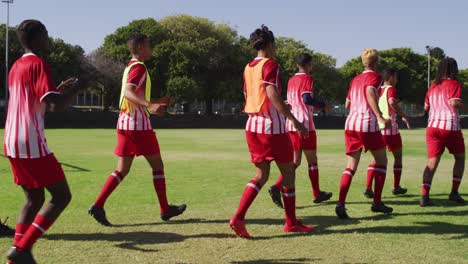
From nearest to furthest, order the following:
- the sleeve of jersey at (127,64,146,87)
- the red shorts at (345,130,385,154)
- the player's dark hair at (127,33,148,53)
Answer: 1. the sleeve of jersey at (127,64,146,87)
2. the player's dark hair at (127,33,148,53)
3. the red shorts at (345,130,385,154)

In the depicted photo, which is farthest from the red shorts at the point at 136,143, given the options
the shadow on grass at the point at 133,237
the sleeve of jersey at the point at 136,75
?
the shadow on grass at the point at 133,237

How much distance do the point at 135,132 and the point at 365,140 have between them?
9.74ft

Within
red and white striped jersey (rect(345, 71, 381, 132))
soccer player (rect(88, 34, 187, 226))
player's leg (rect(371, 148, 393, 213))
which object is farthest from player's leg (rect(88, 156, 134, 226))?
player's leg (rect(371, 148, 393, 213))

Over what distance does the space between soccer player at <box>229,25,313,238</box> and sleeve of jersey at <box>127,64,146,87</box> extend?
1289 millimetres

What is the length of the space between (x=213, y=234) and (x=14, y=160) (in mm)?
2393

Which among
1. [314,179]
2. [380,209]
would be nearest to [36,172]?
[380,209]

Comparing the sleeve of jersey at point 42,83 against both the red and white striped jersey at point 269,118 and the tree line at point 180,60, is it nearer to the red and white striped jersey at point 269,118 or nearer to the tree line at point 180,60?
the red and white striped jersey at point 269,118

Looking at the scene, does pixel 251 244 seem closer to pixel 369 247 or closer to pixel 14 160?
pixel 369 247

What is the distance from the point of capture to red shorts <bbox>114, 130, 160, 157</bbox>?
643cm

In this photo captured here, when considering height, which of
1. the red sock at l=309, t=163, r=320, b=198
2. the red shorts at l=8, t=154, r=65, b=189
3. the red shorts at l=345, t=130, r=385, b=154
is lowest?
the red sock at l=309, t=163, r=320, b=198

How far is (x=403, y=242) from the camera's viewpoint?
5.59 metres

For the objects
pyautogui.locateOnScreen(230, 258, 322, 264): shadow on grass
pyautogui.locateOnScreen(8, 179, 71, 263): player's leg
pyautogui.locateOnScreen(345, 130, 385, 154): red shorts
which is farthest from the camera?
pyautogui.locateOnScreen(345, 130, 385, 154): red shorts

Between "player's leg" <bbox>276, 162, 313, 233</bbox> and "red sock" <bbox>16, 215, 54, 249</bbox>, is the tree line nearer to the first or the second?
"player's leg" <bbox>276, 162, 313, 233</bbox>

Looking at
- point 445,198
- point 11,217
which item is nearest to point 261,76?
point 11,217
